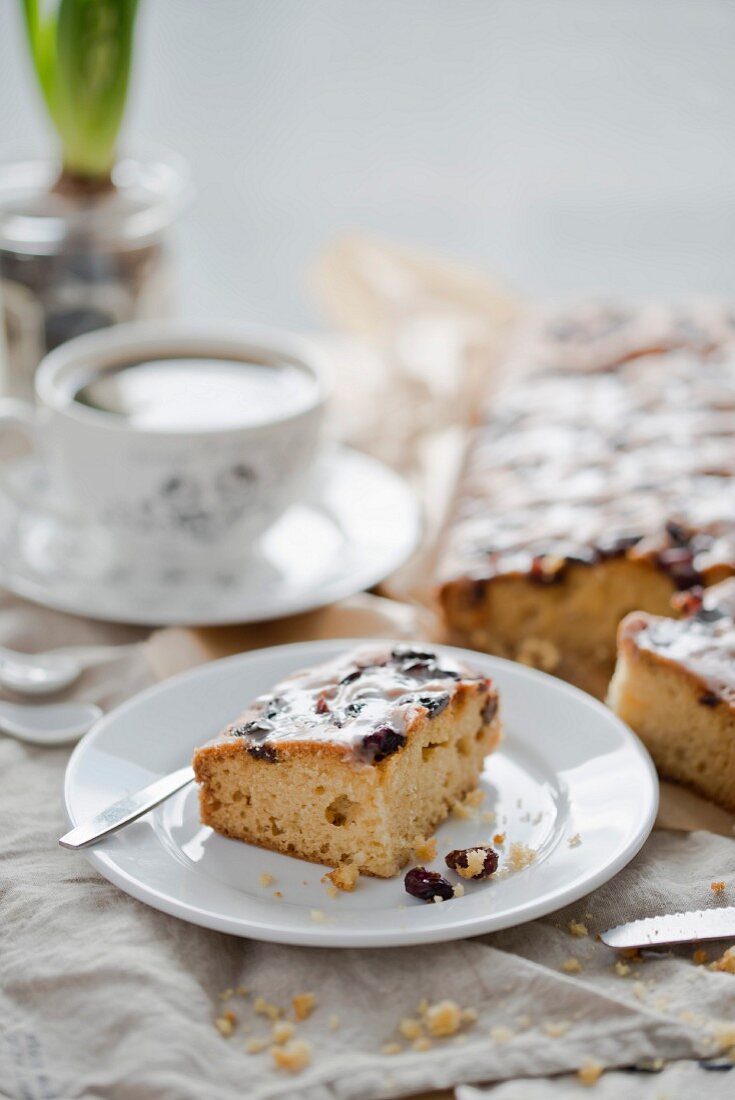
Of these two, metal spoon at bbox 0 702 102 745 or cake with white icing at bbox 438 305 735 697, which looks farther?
cake with white icing at bbox 438 305 735 697

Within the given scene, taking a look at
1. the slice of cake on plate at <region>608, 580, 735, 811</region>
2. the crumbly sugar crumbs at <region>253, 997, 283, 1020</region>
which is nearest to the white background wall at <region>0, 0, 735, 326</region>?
the slice of cake on plate at <region>608, 580, 735, 811</region>

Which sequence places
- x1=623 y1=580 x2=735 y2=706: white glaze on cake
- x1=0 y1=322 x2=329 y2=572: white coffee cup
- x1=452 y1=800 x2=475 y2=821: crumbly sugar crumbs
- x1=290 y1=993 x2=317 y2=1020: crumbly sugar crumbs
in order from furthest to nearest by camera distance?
x1=0 y1=322 x2=329 y2=572: white coffee cup < x1=623 y1=580 x2=735 y2=706: white glaze on cake < x1=452 y1=800 x2=475 y2=821: crumbly sugar crumbs < x1=290 y1=993 x2=317 y2=1020: crumbly sugar crumbs

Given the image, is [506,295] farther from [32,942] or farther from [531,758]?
[32,942]

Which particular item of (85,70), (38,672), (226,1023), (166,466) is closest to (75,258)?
(85,70)

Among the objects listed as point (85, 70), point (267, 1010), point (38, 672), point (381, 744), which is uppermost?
point (85, 70)

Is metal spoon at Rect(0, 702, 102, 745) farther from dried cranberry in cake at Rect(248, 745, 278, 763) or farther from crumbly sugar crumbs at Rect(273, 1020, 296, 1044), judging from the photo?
crumbly sugar crumbs at Rect(273, 1020, 296, 1044)

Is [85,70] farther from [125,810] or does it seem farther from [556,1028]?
[556,1028]

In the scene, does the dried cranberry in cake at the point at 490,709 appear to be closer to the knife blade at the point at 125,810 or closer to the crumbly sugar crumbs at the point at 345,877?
the crumbly sugar crumbs at the point at 345,877
